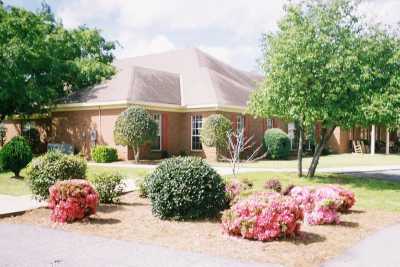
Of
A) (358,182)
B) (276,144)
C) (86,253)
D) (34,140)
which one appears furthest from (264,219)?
(34,140)

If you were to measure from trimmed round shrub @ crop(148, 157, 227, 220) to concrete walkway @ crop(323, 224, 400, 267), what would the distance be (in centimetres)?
329

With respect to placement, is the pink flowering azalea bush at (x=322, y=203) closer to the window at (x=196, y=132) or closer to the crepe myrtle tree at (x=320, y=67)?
the crepe myrtle tree at (x=320, y=67)

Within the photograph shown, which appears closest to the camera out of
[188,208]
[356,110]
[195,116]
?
[188,208]

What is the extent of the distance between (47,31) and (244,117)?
47.0 ft

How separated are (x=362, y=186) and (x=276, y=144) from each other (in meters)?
12.4

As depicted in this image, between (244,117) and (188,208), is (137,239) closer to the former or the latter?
(188,208)

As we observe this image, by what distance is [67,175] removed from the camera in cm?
1155

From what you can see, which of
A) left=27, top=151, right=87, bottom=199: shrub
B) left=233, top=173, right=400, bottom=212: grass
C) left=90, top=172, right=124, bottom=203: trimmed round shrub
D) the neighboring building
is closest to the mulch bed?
left=90, top=172, right=124, bottom=203: trimmed round shrub

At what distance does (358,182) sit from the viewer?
1683cm

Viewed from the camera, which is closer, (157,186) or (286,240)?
(286,240)

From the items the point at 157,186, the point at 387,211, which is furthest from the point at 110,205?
the point at 387,211

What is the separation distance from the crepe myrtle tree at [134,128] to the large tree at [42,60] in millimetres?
5584

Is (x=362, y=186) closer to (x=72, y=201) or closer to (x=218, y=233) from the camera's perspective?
(x=218, y=233)

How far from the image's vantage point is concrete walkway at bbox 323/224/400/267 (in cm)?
682
